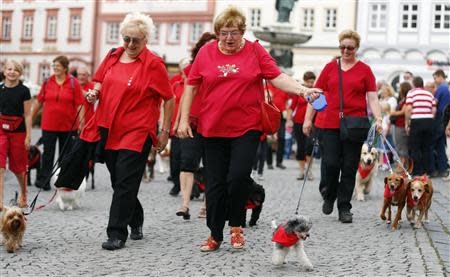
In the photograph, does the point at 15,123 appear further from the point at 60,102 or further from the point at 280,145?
the point at 280,145

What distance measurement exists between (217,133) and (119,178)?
1.00 meters

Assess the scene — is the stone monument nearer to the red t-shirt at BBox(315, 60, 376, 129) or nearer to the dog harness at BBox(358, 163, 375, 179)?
the dog harness at BBox(358, 163, 375, 179)

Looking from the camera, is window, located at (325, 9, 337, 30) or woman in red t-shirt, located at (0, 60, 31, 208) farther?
window, located at (325, 9, 337, 30)

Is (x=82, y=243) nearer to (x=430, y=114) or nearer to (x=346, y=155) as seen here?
(x=346, y=155)

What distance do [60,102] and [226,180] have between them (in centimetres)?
598

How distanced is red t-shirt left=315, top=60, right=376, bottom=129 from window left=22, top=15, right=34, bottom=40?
57.4 m

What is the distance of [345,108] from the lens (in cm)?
978

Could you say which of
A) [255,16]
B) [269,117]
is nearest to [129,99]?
[269,117]

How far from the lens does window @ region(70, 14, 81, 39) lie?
6278 cm

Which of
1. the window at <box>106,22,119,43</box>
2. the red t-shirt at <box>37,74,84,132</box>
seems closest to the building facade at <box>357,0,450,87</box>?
the window at <box>106,22,119,43</box>

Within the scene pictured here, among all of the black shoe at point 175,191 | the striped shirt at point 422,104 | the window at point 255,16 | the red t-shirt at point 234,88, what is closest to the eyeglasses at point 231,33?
the red t-shirt at point 234,88

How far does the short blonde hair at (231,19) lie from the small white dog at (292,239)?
5.73 ft

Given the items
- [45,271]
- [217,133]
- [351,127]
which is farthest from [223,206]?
[351,127]

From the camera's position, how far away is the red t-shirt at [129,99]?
7.72 metres
